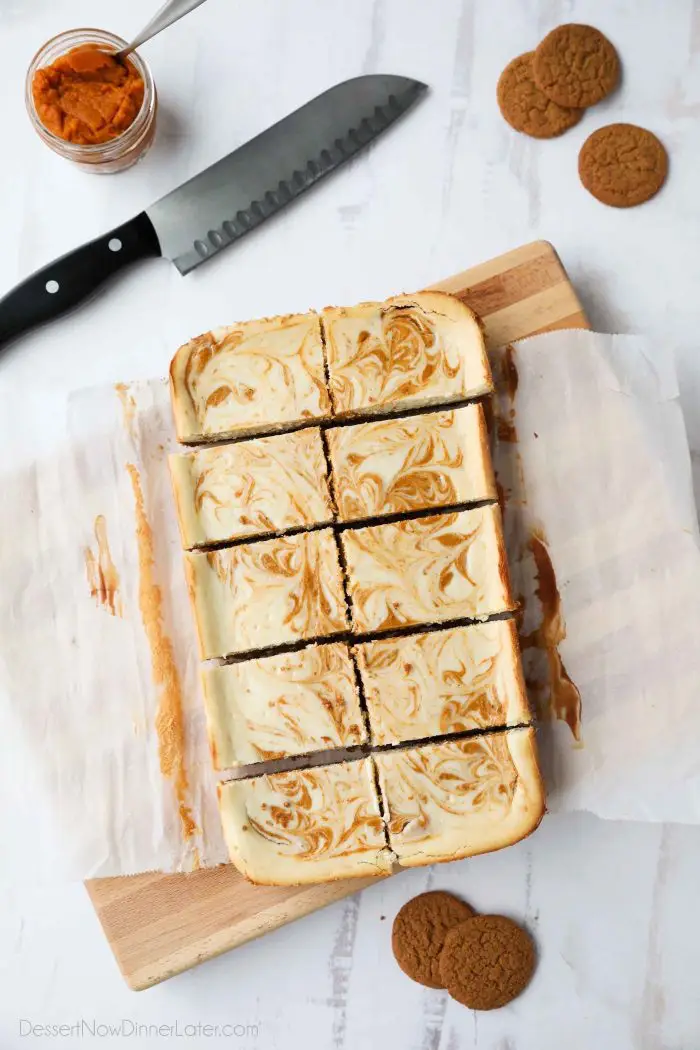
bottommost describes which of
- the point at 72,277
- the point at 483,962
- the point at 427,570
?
the point at 483,962

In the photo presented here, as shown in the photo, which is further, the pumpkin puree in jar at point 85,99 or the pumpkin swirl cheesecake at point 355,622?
the pumpkin puree in jar at point 85,99

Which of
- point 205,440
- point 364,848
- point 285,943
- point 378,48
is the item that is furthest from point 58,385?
point 285,943

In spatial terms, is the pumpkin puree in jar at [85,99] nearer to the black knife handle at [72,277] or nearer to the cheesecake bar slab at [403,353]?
the black knife handle at [72,277]

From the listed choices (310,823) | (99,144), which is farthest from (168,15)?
(310,823)

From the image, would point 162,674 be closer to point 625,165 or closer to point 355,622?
point 355,622

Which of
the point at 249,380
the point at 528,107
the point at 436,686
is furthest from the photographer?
the point at 528,107

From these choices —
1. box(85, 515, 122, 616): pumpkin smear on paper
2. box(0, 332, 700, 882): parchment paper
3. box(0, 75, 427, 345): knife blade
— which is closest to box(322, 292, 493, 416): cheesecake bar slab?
box(0, 332, 700, 882): parchment paper

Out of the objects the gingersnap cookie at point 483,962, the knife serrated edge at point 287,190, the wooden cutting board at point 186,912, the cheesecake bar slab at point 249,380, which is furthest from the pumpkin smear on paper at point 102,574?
the gingersnap cookie at point 483,962
